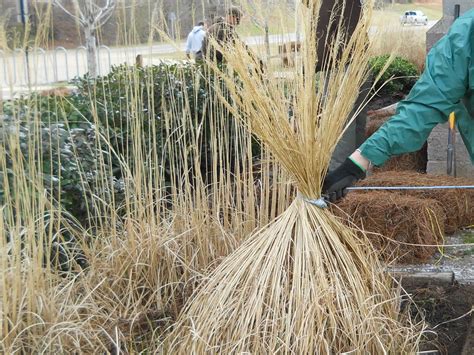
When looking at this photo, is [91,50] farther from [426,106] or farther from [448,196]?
[448,196]

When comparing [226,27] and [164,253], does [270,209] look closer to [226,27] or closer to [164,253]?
[164,253]

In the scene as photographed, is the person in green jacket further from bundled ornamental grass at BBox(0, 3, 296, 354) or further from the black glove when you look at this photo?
bundled ornamental grass at BBox(0, 3, 296, 354)

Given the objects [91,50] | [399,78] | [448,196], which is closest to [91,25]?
[91,50]

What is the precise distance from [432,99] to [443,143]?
3295 mm

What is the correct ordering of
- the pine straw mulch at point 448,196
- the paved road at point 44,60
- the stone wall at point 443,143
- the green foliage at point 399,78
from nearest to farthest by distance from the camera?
the paved road at point 44,60 → the pine straw mulch at point 448,196 → the stone wall at point 443,143 → the green foliage at point 399,78

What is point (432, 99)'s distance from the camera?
9.25 ft

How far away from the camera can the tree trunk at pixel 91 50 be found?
12.1ft

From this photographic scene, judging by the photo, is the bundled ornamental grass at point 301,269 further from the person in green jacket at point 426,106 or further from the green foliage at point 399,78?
the green foliage at point 399,78

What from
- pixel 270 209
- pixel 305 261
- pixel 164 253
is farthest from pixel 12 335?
pixel 270 209

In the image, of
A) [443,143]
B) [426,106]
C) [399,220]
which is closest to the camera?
[426,106]

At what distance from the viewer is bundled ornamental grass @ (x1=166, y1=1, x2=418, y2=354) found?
2.65m

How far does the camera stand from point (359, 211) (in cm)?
412

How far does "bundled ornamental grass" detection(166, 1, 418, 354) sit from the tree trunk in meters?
1.08

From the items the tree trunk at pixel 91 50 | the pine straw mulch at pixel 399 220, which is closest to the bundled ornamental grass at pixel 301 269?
the tree trunk at pixel 91 50
